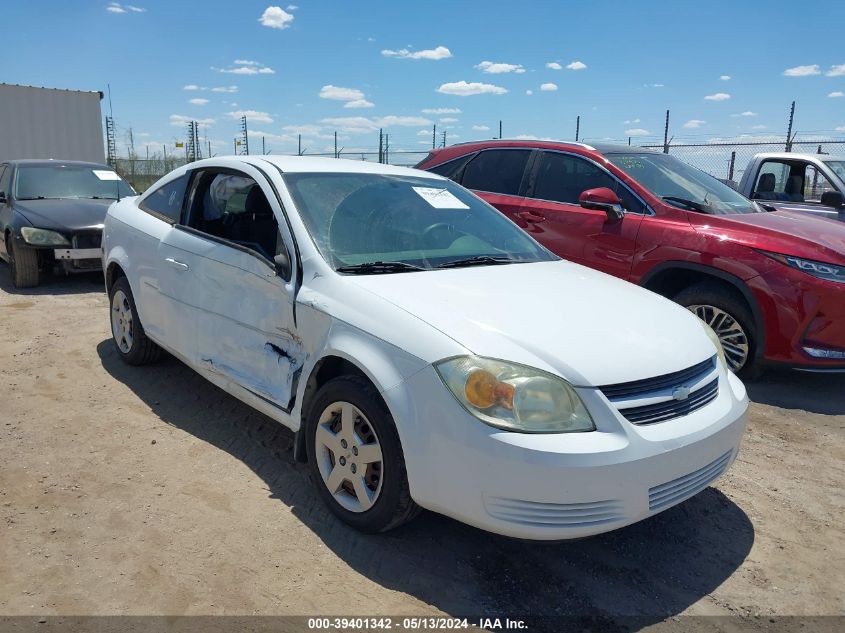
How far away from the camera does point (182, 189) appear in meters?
4.30

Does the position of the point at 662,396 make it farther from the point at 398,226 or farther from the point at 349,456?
the point at 398,226

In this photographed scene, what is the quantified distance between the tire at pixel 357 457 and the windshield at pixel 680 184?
12.0ft

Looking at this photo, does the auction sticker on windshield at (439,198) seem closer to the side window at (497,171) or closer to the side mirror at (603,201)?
the side mirror at (603,201)

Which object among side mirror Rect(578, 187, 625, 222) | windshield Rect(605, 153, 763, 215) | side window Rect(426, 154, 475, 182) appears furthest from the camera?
side window Rect(426, 154, 475, 182)

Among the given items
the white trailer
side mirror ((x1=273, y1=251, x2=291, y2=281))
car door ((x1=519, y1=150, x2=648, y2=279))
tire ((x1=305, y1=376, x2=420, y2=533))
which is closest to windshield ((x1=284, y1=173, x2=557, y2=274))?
side mirror ((x1=273, y1=251, x2=291, y2=281))

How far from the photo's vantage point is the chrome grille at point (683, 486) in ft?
7.92

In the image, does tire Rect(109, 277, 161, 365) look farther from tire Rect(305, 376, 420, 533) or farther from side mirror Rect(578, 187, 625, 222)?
side mirror Rect(578, 187, 625, 222)

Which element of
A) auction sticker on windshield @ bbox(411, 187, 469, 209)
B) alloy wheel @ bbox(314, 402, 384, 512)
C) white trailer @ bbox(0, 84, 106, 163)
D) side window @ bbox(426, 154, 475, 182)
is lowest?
alloy wheel @ bbox(314, 402, 384, 512)

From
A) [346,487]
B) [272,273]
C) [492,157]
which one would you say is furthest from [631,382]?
[492,157]

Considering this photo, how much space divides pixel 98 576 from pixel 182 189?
8.43 ft

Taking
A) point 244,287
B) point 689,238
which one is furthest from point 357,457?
point 689,238

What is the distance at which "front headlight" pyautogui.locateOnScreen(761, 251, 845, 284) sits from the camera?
4.50 metres

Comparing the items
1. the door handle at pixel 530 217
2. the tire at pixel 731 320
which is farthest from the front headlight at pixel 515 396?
the door handle at pixel 530 217

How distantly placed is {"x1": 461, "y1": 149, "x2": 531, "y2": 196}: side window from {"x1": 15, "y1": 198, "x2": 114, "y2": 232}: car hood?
13.6ft
